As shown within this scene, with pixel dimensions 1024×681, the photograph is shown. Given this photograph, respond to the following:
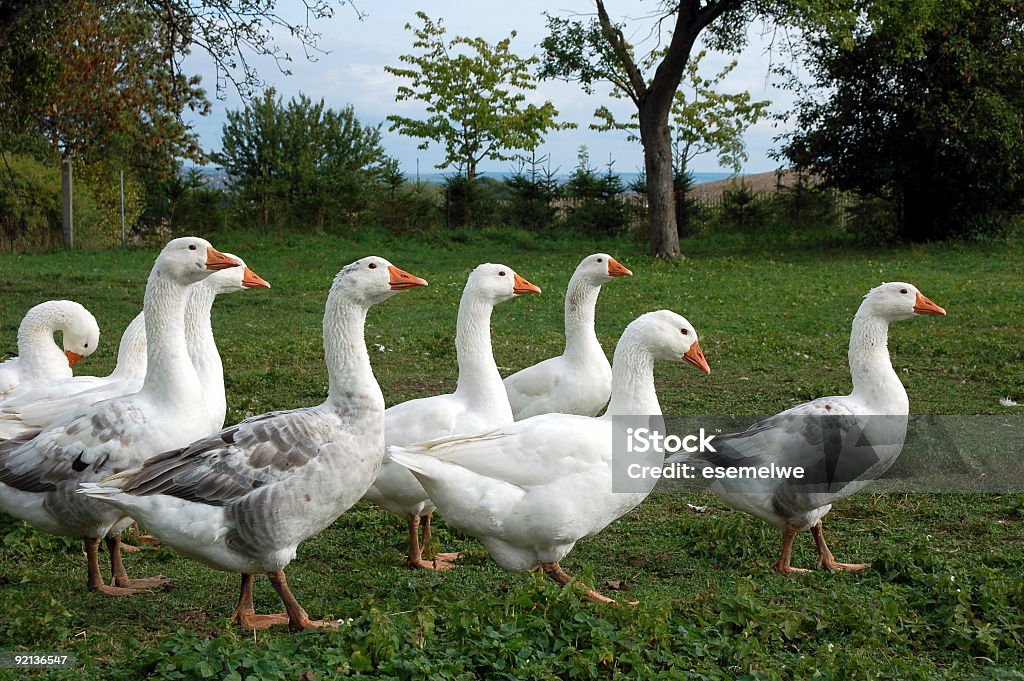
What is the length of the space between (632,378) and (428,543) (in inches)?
63.1

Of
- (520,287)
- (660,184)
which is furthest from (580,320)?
(660,184)

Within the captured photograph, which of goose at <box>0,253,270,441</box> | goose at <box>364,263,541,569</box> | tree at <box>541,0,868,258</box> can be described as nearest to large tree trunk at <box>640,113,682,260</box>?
tree at <box>541,0,868,258</box>

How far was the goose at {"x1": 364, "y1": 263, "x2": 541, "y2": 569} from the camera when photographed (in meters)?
5.59

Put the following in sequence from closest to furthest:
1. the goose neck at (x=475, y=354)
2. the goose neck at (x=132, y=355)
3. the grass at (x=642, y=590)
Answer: the grass at (x=642, y=590) → the goose neck at (x=475, y=354) → the goose neck at (x=132, y=355)

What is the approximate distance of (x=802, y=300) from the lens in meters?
14.8

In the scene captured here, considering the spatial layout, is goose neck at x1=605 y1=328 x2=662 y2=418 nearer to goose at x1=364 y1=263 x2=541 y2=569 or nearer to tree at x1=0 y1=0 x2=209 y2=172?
goose at x1=364 y1=263 x2=541 y2=569

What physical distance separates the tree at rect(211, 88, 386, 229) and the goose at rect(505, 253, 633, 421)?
21.0 m

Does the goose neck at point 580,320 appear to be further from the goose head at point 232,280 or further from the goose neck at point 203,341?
the goose neck at point 203,341

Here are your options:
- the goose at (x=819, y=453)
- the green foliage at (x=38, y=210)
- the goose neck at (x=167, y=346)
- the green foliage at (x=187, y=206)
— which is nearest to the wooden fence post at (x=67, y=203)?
the green foliage at (x=38, y=210)

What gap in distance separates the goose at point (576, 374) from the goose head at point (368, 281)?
7.63 ft

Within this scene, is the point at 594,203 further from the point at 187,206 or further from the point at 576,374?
the point at 576,374

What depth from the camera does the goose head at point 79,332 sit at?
7.46 m

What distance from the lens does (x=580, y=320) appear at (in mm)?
7355

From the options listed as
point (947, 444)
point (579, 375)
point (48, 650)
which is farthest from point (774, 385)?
point (48, 650)
